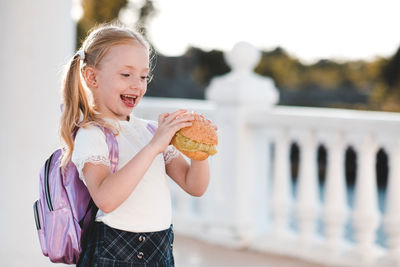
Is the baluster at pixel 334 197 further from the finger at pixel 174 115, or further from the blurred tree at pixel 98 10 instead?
the blurred tree at pixel 98 10

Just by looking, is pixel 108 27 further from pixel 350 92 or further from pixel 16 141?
pixel 350 92

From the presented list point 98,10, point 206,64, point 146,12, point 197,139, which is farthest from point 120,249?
point 206,64

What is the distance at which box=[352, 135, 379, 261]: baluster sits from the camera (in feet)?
13.1

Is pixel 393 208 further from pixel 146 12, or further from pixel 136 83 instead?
pixel 146 12

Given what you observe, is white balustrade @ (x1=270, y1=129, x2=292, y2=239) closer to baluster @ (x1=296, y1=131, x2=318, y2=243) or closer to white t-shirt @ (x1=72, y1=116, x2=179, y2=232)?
baluster @ (x1=296, y1=131, x2=318, y2=243)

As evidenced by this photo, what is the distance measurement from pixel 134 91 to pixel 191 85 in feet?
50.7

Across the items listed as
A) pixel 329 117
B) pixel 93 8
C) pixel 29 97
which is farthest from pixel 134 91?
pixel 93 8

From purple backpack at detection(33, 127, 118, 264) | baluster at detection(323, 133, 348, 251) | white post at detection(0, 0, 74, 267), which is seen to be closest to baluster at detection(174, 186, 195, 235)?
baluster at detection(323, 133, 348, 251)

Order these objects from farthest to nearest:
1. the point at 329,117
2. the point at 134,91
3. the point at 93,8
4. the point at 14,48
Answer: the point at 93,8, the point at 329,117, the point at 14,48, the point at 134,91

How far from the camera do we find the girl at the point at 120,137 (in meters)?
1.84

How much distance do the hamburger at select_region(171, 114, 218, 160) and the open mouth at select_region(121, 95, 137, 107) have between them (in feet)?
0.59

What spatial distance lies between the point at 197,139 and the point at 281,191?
2771 millimetres

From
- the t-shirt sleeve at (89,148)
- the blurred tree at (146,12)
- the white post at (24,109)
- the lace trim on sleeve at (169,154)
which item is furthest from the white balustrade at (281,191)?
the blurred tree at (146,12)

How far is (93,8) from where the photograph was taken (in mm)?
16156
